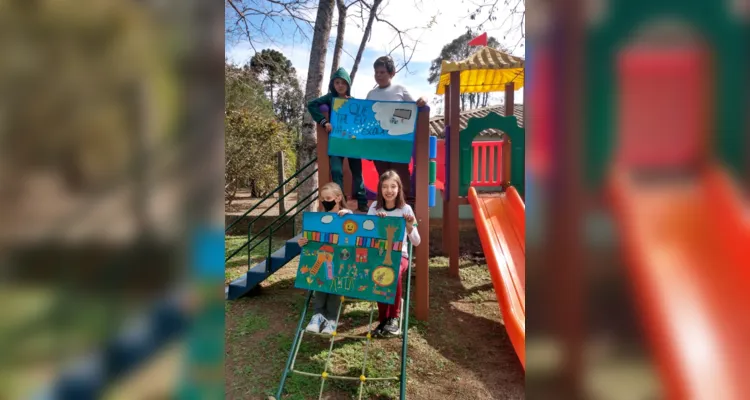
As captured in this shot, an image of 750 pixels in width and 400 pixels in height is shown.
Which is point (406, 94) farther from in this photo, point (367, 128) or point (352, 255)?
point (352, 255)

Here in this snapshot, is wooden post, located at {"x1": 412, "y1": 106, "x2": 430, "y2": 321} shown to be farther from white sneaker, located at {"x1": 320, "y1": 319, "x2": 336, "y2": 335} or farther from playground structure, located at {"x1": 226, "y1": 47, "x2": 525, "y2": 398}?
white sneaker, located at {"x1": 320, "y1": 319, "x2": 336, "y2": 335}

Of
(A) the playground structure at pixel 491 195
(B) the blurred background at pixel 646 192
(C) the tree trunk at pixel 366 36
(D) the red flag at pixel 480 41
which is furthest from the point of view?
(C) the tree trunk at pixel 366 36

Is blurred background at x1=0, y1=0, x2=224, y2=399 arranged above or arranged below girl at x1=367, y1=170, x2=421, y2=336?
above

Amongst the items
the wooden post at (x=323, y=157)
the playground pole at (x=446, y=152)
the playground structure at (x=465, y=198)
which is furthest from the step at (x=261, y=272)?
the playground pole at (x=446, y=152)

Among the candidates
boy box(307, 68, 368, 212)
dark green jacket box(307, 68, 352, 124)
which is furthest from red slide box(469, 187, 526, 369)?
dark green jacket box(307, 68, 352, 124)

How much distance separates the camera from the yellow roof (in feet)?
24.3

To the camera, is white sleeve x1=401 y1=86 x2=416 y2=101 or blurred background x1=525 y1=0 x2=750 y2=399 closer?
blurred background x1=525 y1=0 x2=750 y2=399

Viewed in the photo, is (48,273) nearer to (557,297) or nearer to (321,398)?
(557,297)

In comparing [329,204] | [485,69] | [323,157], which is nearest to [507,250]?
[329,204]

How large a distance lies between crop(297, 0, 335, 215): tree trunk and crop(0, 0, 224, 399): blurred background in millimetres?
6727

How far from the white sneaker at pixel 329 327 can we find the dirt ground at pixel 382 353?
276mm

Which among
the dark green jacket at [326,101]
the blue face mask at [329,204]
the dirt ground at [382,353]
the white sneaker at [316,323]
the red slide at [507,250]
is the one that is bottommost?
the dirt ground at [382,353]

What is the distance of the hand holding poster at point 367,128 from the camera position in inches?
178

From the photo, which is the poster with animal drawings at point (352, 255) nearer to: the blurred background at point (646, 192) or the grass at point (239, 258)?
the grass at point (239, 258)
